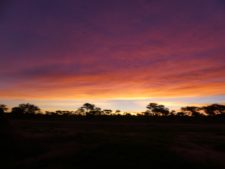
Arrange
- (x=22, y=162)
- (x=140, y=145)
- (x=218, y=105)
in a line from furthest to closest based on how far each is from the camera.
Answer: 1. (x=218, y=105)
2. (x=140, y=145)
3. (x=22, y=162)

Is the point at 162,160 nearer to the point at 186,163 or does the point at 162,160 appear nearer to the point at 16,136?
the point at 186,163

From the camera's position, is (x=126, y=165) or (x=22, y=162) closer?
(x=126, y=165)

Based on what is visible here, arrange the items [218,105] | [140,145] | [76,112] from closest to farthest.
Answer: [140,145]
[218,105]
[76,112]

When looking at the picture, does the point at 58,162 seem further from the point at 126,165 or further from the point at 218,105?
the point at 218,105

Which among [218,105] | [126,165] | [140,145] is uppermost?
[218,105]

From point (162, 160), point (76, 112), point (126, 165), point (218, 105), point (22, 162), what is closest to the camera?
point (126, 165)

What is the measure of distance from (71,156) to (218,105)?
98.9m

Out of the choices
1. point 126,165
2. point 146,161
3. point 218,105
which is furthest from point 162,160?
point 218,105

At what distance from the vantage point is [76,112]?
12412 centimetres

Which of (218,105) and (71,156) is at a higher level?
(218,105)

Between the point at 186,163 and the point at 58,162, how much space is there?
6.81 metres

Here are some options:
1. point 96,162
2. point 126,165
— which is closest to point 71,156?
point 96,162

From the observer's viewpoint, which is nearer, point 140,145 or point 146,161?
point 146,161

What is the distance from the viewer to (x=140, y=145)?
1744 cm
